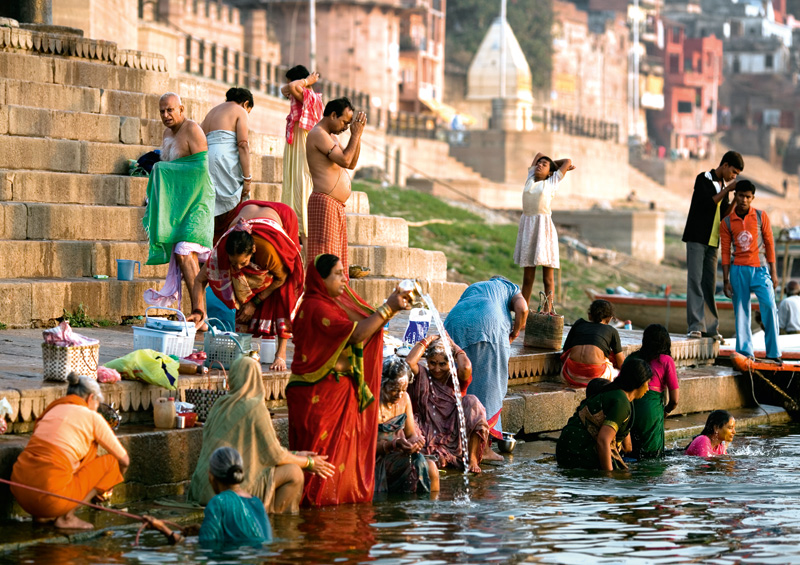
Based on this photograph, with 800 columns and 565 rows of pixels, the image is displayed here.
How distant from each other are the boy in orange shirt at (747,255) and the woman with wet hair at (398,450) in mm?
4215

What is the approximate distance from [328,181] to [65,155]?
3.05 metres

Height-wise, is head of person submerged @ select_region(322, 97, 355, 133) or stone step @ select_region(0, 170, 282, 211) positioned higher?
head of person submerged @ select_region(322, 97, 355, 133)

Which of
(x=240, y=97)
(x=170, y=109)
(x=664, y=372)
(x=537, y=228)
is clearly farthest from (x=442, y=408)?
(x=537, y=228)

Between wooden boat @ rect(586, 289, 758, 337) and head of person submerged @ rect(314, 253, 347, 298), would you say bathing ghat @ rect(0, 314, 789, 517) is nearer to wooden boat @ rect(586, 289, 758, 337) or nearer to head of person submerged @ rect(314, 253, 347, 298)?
head of person submerged @ rect(314, 253, 347, 298)

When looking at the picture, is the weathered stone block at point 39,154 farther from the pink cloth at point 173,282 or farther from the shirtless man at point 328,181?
the shirtless man at point 328,181

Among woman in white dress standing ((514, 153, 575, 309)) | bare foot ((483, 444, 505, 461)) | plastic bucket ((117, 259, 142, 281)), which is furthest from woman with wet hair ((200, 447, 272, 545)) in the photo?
woman in white dress standing ((514, 153, 575, 309))

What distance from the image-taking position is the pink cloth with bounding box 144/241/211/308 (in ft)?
29.2

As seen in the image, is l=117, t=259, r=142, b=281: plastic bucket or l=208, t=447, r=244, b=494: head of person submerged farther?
l=117, t=259, r=142, b=281: plastic bucket

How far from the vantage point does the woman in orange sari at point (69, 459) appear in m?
5.98

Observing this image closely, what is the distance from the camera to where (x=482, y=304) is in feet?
27.9

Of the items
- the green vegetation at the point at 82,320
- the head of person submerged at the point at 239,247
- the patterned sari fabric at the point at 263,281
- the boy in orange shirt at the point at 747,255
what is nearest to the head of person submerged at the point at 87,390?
the head of person submerged at the point at 239,247

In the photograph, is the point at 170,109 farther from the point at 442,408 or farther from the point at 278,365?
the point at 442,408

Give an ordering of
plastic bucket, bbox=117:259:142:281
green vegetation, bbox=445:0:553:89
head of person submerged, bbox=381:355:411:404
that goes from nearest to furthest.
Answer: head of person submerged, bbox=381:355:411:404 < plastic bucket, bbox=117:259:142:281 < green vegetation, bbox=445:0:553:89

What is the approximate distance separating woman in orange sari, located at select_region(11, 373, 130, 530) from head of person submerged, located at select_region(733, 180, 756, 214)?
608 centimetres
